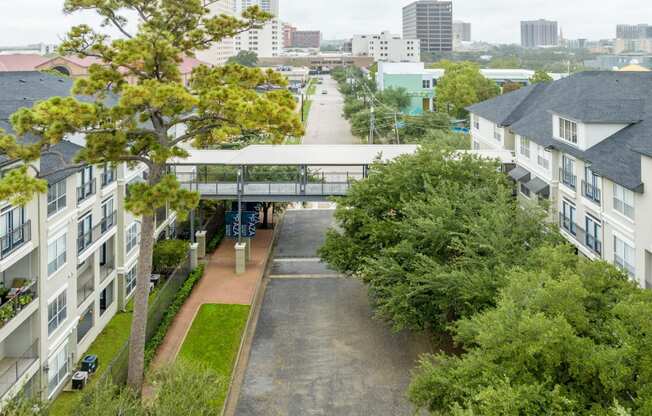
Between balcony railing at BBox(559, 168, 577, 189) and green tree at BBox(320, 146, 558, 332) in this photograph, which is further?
balcony railing at BBox(559, 168, 577, 189)

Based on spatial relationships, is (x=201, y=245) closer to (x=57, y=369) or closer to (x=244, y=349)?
(x=244, y=349)

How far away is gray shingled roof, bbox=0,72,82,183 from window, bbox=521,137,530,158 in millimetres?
24714

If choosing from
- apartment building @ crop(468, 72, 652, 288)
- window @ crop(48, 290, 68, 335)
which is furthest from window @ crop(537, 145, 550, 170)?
window @ crop(48, 290, 68, 335)

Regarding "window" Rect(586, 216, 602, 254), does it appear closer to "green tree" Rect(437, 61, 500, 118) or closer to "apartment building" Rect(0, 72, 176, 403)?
"apartment building" Rect(0, 72, 176, 403)

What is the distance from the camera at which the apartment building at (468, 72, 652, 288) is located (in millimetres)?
22906

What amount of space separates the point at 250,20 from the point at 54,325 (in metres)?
13.4

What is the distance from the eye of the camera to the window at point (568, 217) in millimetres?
29320

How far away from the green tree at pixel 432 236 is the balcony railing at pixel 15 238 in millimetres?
12874

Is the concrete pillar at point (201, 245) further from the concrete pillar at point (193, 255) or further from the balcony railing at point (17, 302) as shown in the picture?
the balcony railing at point (17, 302)

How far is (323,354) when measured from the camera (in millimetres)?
25250

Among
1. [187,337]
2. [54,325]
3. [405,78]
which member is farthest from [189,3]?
[405,78]

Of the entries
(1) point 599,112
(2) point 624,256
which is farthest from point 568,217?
(2) point 624,256

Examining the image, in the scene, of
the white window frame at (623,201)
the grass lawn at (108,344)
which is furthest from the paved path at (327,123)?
the white window frame at (623,201)

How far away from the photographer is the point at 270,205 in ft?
159
